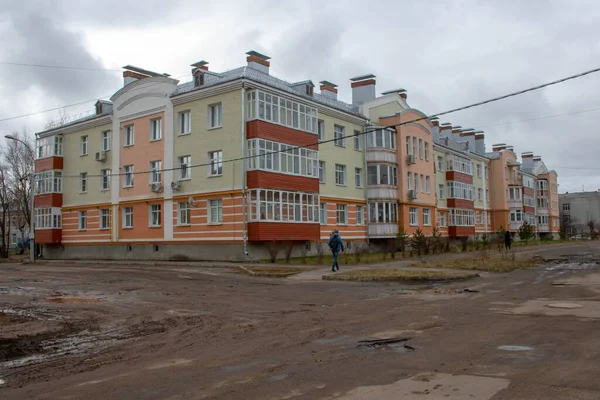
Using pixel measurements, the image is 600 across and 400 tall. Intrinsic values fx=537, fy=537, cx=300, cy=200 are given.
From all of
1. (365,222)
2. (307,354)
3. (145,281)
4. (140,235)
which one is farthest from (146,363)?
(365,222)

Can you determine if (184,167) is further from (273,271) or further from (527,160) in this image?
(527,160)

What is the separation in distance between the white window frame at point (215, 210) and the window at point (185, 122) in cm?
501

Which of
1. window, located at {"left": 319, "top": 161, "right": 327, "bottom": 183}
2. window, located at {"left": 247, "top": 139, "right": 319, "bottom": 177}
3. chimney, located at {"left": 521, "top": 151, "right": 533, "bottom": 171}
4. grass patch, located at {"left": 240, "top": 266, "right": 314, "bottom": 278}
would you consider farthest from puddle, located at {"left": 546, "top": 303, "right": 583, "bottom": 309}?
chimney, located at {"left": 521, "top": 151, "right": 533, "bottom": 171}

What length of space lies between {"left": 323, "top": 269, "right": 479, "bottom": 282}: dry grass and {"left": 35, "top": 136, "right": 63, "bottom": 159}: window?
104ft

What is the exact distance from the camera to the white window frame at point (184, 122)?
33.7 m

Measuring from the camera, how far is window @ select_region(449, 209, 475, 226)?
55.0 m

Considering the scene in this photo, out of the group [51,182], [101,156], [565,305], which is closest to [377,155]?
[101,156]

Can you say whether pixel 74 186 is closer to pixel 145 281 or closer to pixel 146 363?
pixel 145 281

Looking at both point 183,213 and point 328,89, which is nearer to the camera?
point 183,213

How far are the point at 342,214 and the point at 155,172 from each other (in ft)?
43.6

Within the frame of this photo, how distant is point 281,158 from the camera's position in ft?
104

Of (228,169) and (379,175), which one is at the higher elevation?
(379,175)

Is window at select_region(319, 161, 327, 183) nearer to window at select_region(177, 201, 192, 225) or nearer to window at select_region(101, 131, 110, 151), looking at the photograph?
window at select_region(177, 201, 192, 225)

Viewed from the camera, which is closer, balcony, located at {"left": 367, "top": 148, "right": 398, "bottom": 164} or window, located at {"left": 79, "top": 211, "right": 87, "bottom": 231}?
window, located at {"left": 79, "top": 211, "right": 87, "bottom": 231}
